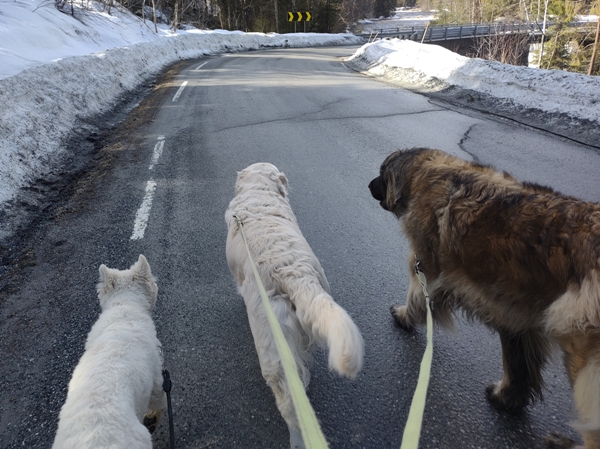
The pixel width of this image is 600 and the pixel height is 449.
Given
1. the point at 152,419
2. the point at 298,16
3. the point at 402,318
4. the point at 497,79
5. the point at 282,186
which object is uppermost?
the point at 298,16

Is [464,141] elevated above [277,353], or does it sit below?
above

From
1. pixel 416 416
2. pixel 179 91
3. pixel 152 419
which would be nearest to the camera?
pixel 416 416

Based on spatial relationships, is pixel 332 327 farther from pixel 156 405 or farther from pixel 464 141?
pixel 464 141

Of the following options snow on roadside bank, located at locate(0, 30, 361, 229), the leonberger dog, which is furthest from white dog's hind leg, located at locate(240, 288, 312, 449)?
snow on roadside bank, located at locate(0, 30, 361, 229)

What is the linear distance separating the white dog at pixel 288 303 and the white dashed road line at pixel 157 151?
4.39m

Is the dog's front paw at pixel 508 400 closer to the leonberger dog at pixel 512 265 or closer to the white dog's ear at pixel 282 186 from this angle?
the leonberger dog at pixel 512 265

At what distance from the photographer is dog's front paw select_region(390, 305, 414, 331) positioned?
3189 mm

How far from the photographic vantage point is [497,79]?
34.3 ft

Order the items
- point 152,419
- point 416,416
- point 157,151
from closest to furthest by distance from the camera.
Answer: point 416,416 < point 152,419 < point 157,151

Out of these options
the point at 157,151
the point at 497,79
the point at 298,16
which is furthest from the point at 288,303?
the point at 298,16

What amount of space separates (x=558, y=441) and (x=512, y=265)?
45.9 inches

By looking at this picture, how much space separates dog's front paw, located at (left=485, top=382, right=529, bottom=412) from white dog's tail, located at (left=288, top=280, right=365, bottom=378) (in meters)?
1.33

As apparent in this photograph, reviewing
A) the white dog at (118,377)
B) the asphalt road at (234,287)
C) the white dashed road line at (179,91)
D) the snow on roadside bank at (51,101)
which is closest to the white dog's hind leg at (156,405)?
the white dog at (118,377)

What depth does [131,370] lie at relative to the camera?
229 centimetres
